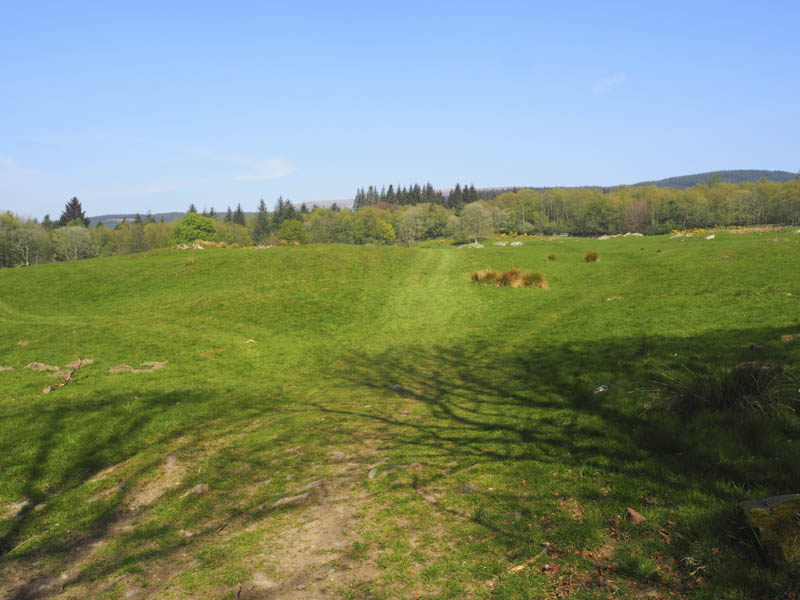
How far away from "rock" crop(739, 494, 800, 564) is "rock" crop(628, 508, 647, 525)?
1.19m

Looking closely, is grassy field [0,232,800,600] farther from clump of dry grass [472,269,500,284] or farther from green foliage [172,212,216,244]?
green foliage [172,212,216,244]

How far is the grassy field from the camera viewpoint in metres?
5.37

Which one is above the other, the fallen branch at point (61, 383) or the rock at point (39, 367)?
the rock at point (39, 367)

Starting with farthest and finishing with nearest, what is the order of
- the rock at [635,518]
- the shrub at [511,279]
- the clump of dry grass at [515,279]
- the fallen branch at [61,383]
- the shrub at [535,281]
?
the shrub at [511,279], the clump of dry grass at [515,279], the shrub at [535,281], the fallen branch at [61,383], the rock at [635,518]

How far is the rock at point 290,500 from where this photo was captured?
24.7 feet

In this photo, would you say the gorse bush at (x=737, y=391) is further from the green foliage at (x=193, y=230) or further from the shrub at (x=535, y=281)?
the green foliage at (x=193, y=230)

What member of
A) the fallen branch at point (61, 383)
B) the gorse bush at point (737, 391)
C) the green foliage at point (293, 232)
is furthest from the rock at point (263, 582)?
the green foliage at point (293, 232)

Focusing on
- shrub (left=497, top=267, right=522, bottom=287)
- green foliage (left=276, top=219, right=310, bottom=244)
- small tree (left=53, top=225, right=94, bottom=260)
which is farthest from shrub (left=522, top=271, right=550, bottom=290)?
small tree (left=53, top=225, right=94, bottom=260)

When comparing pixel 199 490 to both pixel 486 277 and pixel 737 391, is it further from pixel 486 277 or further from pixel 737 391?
pixel 486 277

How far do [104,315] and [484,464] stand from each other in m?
29.2

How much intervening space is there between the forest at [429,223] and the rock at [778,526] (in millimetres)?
123667

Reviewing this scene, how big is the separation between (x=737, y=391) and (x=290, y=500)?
875 cm

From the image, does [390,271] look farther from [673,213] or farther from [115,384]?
[673,213]

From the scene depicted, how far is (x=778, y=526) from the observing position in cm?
458
